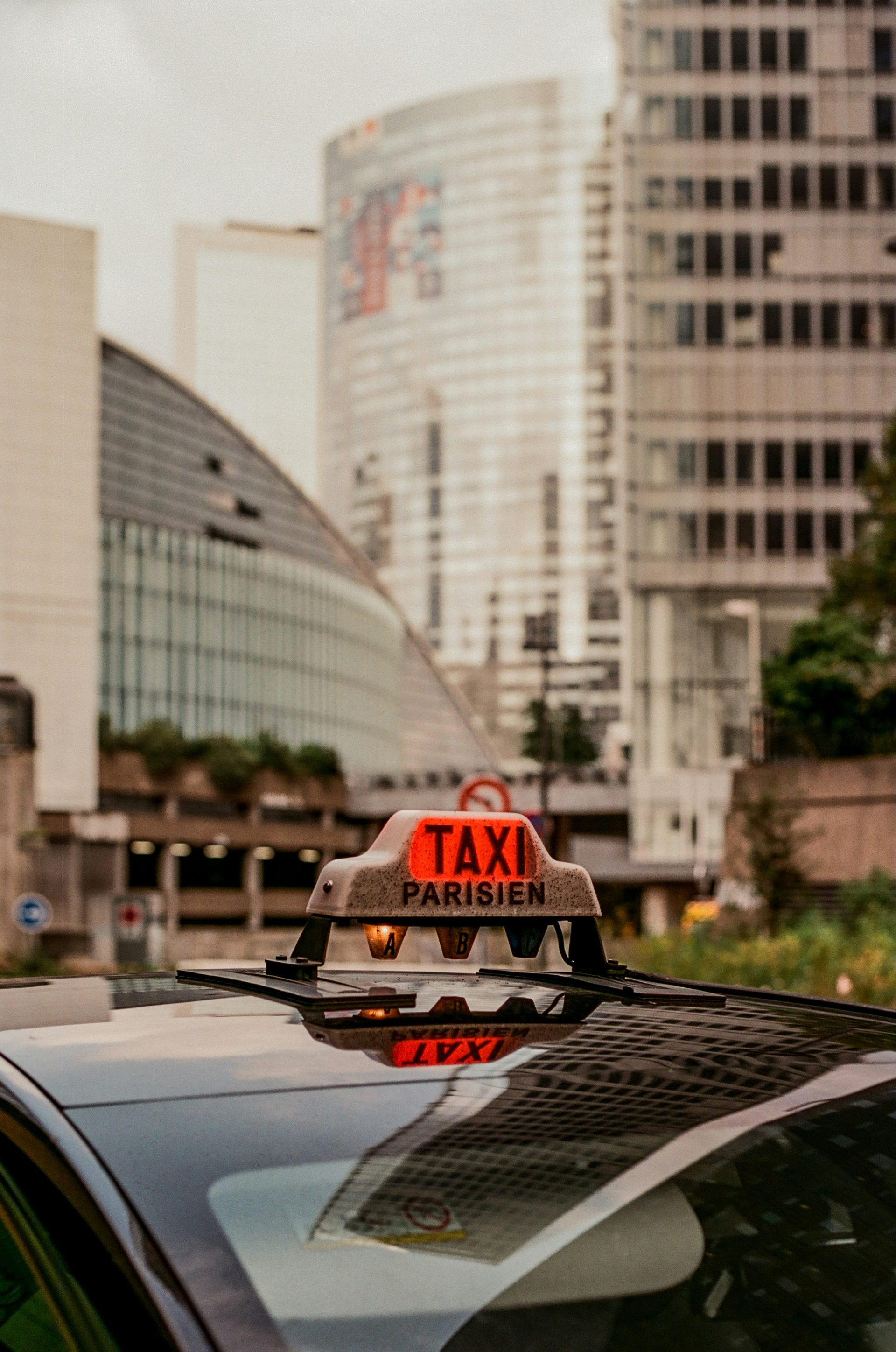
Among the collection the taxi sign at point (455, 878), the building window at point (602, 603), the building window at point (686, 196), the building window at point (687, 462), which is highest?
the building window at point (686, 196)

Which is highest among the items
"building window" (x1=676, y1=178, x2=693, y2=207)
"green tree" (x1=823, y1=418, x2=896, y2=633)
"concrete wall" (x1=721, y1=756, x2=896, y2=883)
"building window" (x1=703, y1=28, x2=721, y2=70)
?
"building window" (x1=703, y1=28, x2=721, y2=70)

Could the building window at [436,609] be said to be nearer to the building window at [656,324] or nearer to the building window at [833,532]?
the building window at [833,532]

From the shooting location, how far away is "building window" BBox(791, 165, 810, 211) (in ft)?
209

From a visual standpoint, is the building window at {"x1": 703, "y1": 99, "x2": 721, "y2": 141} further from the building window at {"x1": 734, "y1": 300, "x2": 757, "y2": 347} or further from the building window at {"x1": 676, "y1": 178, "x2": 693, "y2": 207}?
the building window at {"x1": 734, "y1": 300, "x2": 757, "y2": 347}

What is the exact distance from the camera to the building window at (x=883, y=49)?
209 ft

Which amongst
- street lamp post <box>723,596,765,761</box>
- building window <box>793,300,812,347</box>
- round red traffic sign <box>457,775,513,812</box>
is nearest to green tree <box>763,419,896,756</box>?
street lamp post <box>723,596,765,761</box>

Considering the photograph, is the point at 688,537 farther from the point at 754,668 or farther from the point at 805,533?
the point at 754,668

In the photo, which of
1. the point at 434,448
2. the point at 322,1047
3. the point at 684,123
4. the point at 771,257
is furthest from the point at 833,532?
the point at 434,448

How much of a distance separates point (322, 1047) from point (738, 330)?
63138 millimetres

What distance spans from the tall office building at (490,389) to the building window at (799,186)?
98151 millimetres

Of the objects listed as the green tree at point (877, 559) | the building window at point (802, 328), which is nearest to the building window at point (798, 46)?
the building window at point (802, 328)

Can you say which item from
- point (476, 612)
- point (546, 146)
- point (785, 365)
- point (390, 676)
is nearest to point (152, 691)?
point (390, 676)

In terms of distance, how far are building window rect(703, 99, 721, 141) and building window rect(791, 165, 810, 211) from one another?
311cm

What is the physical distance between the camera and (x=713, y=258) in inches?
2466
